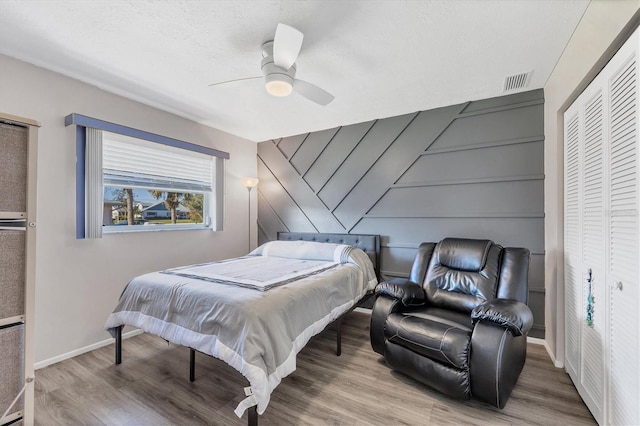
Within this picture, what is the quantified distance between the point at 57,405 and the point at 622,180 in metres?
3.70

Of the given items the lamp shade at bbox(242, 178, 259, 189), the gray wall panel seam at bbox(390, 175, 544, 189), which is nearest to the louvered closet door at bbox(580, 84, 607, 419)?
the gray wall panel seam at bbox(390, 175, 544, 189)

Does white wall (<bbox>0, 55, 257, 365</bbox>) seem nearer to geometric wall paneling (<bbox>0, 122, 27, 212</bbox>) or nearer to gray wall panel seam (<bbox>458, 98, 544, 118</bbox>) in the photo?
geometric wall paneling (<bbox>0, 122, 27, 212</bbox>)

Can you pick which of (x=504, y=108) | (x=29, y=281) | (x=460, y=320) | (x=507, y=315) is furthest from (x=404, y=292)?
(x=29, y=281)

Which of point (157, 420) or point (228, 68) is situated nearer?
point (157, 420)

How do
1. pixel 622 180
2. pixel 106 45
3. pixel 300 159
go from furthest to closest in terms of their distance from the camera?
pixel 300 159 → pixel 106 45 → pixel 622 180

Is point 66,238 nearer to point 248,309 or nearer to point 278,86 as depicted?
point 248,309

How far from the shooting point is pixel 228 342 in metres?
1.66

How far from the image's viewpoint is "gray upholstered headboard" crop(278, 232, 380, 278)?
3.51 meters

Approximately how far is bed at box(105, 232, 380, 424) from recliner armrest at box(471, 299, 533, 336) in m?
1.16

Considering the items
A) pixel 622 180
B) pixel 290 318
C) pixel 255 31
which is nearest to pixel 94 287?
pixel 290 318

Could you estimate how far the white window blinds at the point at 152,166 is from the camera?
2904 mm

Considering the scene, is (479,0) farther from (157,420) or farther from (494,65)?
(157,420)

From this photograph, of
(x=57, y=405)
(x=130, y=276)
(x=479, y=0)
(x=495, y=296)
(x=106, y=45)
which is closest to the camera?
(x=479, y=0)

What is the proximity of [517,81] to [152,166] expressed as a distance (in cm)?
403
